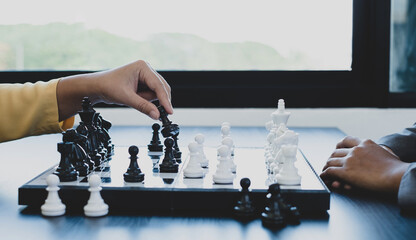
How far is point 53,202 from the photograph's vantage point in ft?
3.35

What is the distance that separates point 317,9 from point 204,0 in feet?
1.91

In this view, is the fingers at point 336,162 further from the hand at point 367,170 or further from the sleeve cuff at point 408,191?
the sleeve cuff at point 408,191

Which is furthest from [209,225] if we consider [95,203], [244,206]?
[95,203]

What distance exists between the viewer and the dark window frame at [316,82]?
2.76 meters

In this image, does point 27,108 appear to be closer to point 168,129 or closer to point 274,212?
point 168,129

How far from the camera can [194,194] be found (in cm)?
104

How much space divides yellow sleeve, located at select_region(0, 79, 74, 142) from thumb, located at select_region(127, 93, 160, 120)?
0.95 feet

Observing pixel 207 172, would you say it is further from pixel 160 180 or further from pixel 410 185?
pixel 410 185

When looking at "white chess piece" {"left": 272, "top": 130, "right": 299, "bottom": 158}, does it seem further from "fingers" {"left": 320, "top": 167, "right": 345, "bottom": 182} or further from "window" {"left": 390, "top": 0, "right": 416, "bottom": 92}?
"window" {"left": 390, "top": 0, "right": 416, "bottom": 92}

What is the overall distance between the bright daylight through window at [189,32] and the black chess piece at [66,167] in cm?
177

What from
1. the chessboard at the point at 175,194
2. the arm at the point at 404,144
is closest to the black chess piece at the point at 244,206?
the chessboard at the point at 175,194

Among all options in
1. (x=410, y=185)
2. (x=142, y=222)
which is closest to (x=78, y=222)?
(x=142, y=222)

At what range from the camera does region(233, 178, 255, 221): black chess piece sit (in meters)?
0.99

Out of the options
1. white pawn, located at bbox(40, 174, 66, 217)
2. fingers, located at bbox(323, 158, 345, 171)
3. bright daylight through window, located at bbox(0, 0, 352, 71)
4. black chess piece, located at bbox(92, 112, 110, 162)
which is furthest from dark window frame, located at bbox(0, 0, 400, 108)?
white pawn, located at bbox(40, 174, 66, 217)
